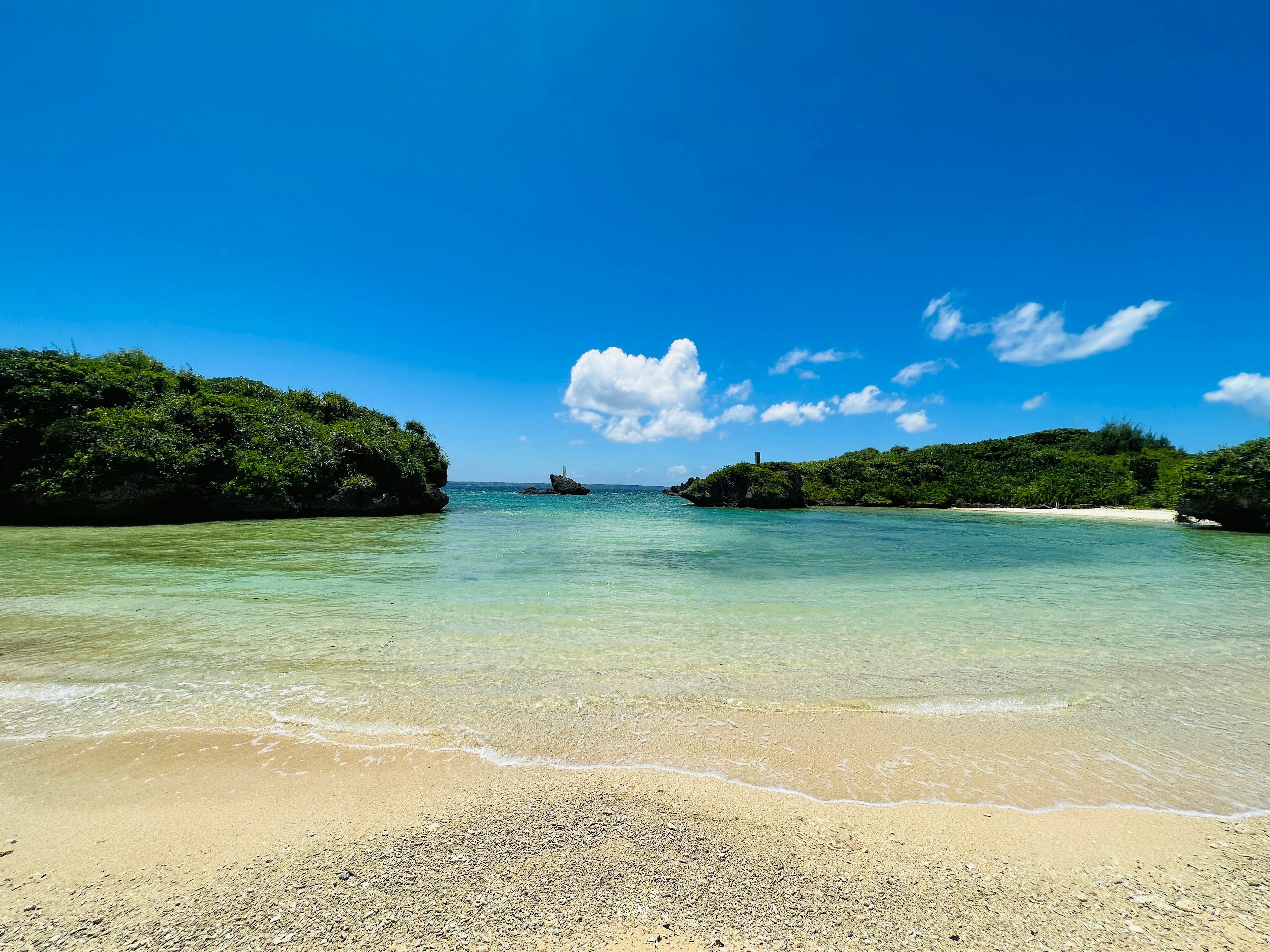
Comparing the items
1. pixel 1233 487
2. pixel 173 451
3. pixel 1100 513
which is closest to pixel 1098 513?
pixel 1100 513

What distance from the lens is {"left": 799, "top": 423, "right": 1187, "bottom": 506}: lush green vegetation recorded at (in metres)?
45.8

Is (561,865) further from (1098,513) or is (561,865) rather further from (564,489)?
(564,489)

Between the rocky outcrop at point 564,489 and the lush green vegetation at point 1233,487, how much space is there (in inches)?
2557

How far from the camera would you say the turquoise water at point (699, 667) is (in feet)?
12.9

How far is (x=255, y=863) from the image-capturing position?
258cm

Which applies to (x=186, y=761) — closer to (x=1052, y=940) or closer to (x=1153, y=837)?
(x=1052, y=940)

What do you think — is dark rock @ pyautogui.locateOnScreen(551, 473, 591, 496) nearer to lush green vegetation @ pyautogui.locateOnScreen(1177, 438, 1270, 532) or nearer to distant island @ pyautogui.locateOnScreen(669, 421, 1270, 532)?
distant island @ pyautogui.locateOnScreen(669, 421, 1270, 532)

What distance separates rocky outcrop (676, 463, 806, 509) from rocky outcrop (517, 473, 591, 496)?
31.2 m

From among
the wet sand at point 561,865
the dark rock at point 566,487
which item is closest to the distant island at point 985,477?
the dark rock at point 566,487

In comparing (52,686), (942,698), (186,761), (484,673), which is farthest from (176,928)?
(942,698)

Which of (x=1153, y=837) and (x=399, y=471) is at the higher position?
(x=399, y=471)

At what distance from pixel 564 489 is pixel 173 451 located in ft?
188

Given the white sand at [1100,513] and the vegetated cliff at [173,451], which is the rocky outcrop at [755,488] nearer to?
the white sand at [1100,513]

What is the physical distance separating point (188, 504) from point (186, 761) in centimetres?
2768
